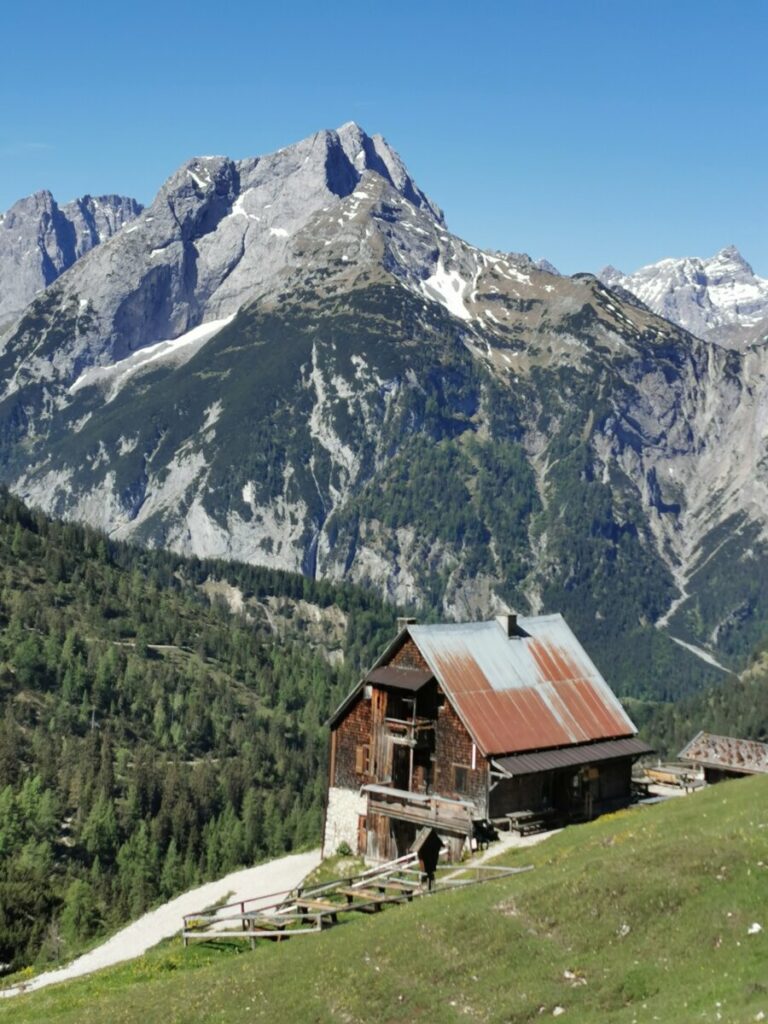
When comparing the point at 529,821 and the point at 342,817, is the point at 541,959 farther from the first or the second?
the point at 342,817

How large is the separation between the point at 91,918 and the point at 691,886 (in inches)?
3792

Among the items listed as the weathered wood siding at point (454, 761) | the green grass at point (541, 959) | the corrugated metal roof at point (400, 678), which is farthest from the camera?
the corrugated metal roof at point (400, 678)

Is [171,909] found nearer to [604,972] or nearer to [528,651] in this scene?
[528,651]

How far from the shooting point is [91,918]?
4754 inches

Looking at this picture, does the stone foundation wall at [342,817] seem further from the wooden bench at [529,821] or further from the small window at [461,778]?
the wooden bench at [529,821]

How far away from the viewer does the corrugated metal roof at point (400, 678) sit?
6931cm

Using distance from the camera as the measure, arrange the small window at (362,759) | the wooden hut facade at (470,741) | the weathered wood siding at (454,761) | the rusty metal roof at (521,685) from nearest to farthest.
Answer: the weathered wood siding at (454,761), the wooden hut facade at (470,741), the rusty metal roof at (521,685), the small window at (362,759)

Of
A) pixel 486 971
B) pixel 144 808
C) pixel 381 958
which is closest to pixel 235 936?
pixel 381 958

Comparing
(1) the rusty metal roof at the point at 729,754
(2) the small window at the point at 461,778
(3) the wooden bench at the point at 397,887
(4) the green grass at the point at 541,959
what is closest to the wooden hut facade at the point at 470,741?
(2) the small window at the point at 461,778

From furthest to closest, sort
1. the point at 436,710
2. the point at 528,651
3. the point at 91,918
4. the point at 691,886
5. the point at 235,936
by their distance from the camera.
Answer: the point at 91,918, the point at 528,651, the point at 436,710, the point at 235,936, the point at 691,886

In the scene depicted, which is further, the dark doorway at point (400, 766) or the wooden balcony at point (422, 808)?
the dark doorway at point (400, 766)

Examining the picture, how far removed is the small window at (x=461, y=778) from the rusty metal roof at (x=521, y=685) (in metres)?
2.08

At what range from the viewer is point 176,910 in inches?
2832

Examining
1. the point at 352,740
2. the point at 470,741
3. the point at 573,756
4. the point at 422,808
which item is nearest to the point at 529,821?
the point at 470,741
